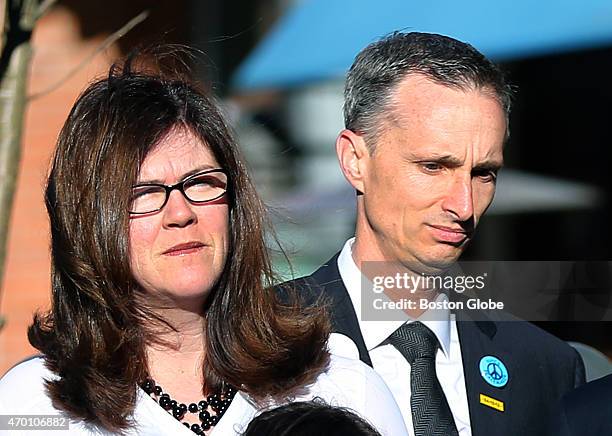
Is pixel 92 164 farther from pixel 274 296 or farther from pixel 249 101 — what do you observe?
pixel 249 101

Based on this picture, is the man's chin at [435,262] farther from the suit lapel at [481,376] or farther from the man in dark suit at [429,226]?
the suit lapel at [481,376]

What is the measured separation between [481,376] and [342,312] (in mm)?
285

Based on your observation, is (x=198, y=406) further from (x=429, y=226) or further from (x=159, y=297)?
(x=429, y=226)

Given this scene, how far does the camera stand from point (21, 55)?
99.0 inches

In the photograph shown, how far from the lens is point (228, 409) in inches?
74.5

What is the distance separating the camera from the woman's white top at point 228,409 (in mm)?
1812

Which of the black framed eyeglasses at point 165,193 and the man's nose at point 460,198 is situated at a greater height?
the black framed eyeglasses at point 165,193

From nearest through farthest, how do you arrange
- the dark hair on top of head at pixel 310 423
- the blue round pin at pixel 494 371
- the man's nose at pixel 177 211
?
1. the dark hair on top of head at pixel 310 423
2. the man's nose at pixel 177 211
3. the blue round pin at pixel 494 371

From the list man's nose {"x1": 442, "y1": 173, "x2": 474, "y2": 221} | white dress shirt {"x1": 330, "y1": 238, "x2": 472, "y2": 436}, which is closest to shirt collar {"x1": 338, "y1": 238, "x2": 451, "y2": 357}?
white dress shirt {"x1": 330, "y1": 238, "x2": 472, "y2": 436}

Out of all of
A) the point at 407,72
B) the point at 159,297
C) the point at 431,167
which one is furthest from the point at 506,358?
the point at 159,297

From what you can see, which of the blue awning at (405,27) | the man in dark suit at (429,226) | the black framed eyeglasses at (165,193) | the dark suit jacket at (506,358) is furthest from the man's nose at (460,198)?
→ the blue awning at (405,27)

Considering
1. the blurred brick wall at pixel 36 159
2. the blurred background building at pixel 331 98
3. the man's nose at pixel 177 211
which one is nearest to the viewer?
the man's nose at pixel 177 211

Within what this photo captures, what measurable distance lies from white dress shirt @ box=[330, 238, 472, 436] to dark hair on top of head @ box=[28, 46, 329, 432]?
0.36 feet

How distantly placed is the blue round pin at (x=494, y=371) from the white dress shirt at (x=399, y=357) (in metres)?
0.04
